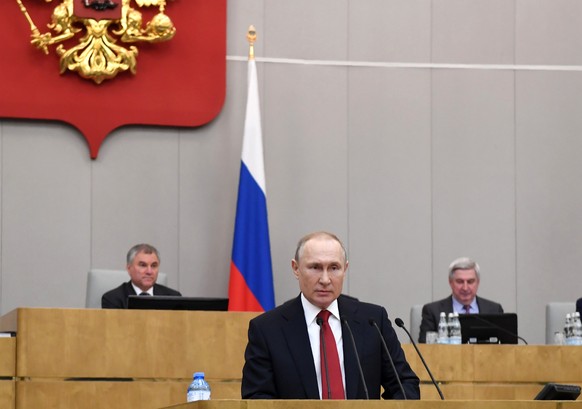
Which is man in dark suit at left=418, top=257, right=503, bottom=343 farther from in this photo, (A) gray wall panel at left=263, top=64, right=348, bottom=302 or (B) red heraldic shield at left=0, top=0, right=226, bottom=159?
(B) red heraldic shield at left=0, top=0, right=226, bottom=159

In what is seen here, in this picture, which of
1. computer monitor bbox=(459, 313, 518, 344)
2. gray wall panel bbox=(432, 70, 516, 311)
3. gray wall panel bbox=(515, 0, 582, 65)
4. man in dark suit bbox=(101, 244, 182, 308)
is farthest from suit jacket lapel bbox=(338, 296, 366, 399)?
gray wall panel bbox=(515, 0, 582, 65)

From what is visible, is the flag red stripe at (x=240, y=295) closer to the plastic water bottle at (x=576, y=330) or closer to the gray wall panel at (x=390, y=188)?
the gray wall panel at (x=390, y=188)

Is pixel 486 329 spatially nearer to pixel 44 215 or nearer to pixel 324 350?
pixel 324 350

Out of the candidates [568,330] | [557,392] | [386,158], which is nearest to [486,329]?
[568,330]

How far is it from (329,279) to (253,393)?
1.51 feet

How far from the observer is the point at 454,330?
Answer: 6359mm

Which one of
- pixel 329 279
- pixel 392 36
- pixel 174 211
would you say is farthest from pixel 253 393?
pixel 392 36

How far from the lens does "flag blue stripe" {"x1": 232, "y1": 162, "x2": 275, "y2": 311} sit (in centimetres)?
779

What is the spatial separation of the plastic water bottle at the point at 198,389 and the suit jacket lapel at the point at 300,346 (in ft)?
4.09

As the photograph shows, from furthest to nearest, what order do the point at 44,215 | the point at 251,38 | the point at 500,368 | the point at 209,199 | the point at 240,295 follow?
the point at 209,199 → the point at 251,38 → the point at 44,215 → the point at 240,295 → the point at 500,368

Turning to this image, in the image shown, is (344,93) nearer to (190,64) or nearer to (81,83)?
(190,64)

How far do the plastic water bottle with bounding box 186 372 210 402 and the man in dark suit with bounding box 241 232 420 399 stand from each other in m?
1.20

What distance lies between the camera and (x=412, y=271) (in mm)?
8398

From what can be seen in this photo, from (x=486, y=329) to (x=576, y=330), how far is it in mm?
510
